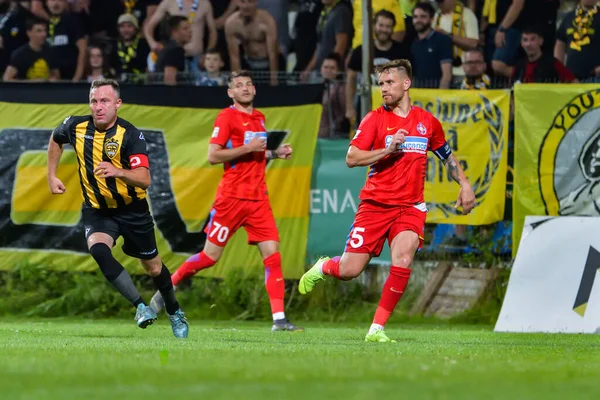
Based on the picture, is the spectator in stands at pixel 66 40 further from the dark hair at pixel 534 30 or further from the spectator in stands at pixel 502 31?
the dark hair at pixel 534 30

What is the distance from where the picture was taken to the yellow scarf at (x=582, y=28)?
1573cm

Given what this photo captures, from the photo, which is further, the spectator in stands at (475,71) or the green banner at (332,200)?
the spectator in stands at (475,71)

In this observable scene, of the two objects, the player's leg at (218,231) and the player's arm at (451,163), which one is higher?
the player's arm at (451,163)

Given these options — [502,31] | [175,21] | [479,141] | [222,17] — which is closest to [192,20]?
[175,21]

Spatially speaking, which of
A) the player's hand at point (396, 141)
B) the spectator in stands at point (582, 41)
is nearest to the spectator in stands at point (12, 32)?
the spectator in stands at point (582, 41)

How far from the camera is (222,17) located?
1838 centimetres

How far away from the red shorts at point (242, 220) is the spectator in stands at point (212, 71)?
3.23 metres

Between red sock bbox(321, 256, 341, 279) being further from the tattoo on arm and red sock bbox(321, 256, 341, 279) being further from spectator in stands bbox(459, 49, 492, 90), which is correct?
spectator in stands bbox(459, 49, 492, 90)

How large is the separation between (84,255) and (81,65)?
4.00 metres

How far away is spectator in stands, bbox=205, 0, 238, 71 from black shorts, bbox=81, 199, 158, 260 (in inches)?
283

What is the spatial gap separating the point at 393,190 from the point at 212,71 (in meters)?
6.65

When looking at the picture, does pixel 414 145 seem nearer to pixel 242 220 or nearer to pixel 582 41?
pixel 242 220

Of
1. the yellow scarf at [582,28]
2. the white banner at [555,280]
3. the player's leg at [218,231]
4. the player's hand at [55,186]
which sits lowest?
the white banner at [555,280]

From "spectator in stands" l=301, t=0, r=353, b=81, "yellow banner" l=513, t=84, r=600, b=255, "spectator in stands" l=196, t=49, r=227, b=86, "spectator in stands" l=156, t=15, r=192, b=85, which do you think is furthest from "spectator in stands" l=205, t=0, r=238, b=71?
"yellow banner" l=513, t=84, r=600, b=255
